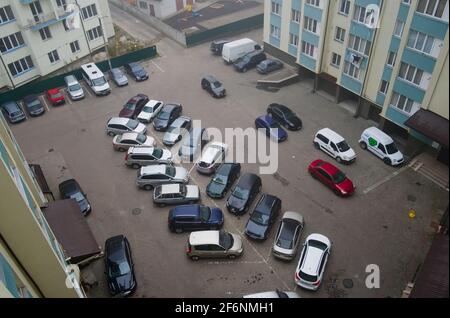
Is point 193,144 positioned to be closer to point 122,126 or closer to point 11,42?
point 122,126

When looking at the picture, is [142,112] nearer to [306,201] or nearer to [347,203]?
[306,201]

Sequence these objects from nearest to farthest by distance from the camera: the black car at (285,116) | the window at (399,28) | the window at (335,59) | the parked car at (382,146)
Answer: the window at (399,28), the parked car at (382,146), the black car at (285,116), the window at (335,59)

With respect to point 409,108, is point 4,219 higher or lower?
higher

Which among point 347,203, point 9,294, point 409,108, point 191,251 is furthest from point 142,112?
point 9,294

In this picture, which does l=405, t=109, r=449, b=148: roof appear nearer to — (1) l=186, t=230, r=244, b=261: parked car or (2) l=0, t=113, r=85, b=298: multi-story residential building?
(1) l=186, t=230, r=244, b=261: parked car

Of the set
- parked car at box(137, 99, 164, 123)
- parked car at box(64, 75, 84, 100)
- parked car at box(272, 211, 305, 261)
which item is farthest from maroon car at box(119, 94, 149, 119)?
parked car at box(272, 211, 305, 261)

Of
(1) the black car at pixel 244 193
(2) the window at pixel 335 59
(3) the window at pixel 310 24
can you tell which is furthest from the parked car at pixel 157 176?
(3) the window at pixel 310 24

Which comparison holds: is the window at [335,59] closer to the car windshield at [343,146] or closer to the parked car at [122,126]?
the car windshield at [343,146]
